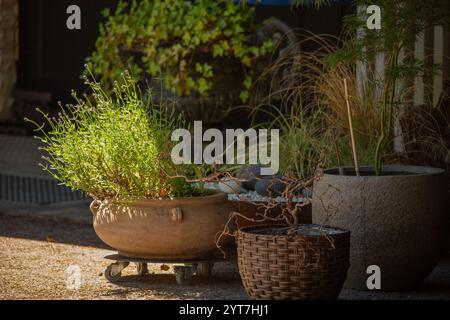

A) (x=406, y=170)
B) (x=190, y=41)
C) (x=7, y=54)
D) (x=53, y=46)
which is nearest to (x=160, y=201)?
(x=406, y=170)

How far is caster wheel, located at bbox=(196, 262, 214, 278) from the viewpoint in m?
5.45

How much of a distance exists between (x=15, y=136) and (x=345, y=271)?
7.21m

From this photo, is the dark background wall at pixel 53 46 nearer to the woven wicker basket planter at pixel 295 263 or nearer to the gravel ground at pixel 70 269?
the gravel ground at pixel 70 269

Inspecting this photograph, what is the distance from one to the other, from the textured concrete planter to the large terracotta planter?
59cm

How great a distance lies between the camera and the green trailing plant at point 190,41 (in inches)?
305

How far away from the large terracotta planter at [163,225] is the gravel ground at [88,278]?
0.19 metres

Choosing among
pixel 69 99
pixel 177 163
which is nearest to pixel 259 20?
pixel 69 99

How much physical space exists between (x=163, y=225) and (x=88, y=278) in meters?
0.59

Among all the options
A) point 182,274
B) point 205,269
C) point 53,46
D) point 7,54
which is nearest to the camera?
point 182,274

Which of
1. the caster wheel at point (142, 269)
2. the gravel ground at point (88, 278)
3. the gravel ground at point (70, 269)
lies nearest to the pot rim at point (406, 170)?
the gravel ground at point (88, 278)

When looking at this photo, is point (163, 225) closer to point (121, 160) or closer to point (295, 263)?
point (121, 160)

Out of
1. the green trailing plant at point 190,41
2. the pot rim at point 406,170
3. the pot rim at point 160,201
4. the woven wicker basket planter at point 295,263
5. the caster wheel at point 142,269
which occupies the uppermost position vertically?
the green trailing plant at point 190,41

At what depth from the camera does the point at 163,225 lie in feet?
17.0

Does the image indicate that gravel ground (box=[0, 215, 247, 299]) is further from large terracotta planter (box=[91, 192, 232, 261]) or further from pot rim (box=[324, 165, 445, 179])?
pot rim (box=[324, 165, 445, 179])
